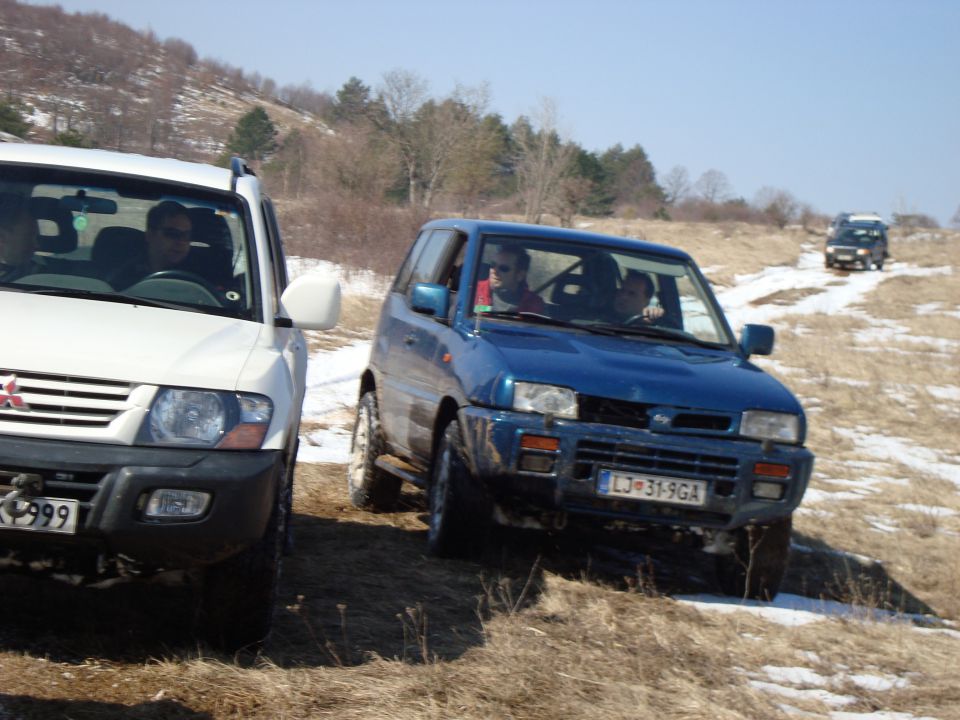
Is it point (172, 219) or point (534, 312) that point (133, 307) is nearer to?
point (172, 219)

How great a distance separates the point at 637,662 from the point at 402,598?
1187 millimetres

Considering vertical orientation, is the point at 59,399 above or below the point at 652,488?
above

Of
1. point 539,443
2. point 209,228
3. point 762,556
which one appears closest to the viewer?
point 209,228

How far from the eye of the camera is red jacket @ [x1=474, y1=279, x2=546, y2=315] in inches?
250

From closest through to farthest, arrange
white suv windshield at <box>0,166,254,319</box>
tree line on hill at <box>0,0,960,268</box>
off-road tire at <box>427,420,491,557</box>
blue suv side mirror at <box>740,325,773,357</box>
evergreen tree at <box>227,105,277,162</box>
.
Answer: white suv windshield at <box>0,166,254,319</box> < off-road tire at <box>427,420,491,557</box> < blue suv side mirror at <box>740,325,773,357</box> < tree line on hill at <box>0,0,960,268</box> < evergreen tree at <box>227,105,277,162</box>

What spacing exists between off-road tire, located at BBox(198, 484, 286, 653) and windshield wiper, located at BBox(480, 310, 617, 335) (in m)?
2.51

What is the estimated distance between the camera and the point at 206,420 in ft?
12.2

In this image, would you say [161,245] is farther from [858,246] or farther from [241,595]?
[858,246]

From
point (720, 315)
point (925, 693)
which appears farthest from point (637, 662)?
point (720, 315)

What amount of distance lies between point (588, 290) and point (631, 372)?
110cm

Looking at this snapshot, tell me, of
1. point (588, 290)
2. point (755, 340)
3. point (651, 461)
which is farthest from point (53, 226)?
point (755, 340)

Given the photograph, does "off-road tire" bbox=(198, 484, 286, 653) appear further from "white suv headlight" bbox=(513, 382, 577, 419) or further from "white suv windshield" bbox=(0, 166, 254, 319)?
"white suv headlight" bbox=(513, 382, 577, 419)

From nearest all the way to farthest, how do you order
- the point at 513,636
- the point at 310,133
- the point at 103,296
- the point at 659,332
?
1. the point at 103,296
2. the point at 513,636
3. the point at 659,332
4. the point at 310,133

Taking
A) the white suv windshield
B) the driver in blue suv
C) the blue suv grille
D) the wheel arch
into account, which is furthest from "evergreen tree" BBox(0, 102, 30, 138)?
the blue suv grille
